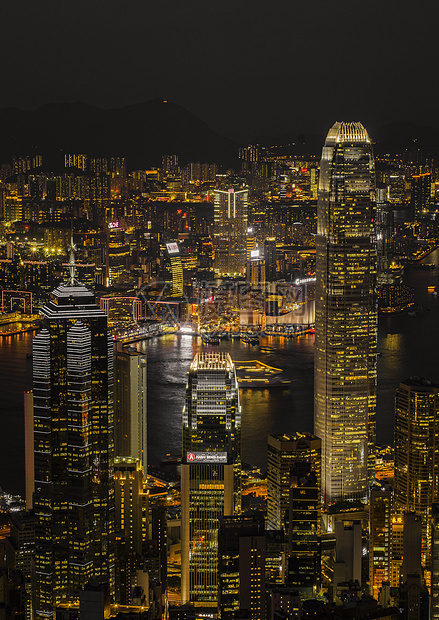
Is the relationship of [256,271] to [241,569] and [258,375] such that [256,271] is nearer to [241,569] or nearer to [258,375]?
[258,375]

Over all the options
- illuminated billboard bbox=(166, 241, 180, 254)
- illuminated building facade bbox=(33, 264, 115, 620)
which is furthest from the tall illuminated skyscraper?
illuminated billboard bbox=(166, 241, 180, 254)

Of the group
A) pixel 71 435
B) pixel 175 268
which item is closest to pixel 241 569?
pixel 71 435

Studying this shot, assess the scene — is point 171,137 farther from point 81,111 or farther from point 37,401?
point 37,401

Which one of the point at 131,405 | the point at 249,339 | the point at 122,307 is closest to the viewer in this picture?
the point at 131,405

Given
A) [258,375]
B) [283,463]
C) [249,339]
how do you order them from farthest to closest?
[249,339], [258,375], [283,463]

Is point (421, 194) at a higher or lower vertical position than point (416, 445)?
higher

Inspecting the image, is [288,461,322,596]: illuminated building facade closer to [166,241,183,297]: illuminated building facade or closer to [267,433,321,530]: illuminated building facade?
[267,433,321,530]: illuminated building facade

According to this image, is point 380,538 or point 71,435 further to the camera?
point 380,538
